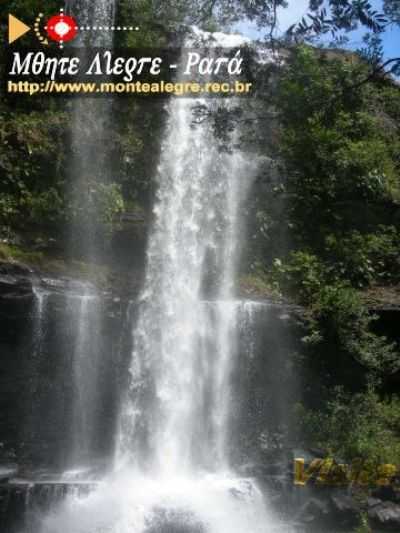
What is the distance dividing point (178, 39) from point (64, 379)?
796 centimetres

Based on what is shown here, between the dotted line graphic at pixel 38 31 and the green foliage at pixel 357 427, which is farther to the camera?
the dotted line graphic at pixel 38 31

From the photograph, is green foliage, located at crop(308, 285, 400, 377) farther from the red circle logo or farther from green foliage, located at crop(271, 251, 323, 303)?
the red circle logo

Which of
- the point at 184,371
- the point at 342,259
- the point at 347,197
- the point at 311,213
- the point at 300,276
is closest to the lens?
the point at 184,371

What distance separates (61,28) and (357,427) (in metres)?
10.2

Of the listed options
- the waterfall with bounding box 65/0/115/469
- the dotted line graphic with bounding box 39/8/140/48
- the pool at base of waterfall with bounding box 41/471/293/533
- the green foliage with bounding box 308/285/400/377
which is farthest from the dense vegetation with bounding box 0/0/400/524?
the pool at base of waterfall with bounding box 41/471/293/533

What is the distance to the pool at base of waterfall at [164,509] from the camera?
8.52 metres

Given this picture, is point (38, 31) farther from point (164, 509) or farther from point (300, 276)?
point (164, 509)

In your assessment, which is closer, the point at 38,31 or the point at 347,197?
the point at 38,31

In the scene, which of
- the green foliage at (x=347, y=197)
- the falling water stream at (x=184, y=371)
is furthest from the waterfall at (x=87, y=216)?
the green foliage at (x=347, y=197)

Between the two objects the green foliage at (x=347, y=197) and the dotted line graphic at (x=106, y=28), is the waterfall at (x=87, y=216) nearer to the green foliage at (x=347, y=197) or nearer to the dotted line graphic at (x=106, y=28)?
the dotted line graphic at (x=106, y=28)

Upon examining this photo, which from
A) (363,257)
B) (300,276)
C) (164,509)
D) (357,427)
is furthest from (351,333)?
(164,509)

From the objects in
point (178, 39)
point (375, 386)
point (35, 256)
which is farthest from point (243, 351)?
point (178, 39)

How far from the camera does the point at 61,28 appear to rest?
47.6 ft

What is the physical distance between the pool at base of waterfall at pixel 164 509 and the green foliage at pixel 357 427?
1445mm
